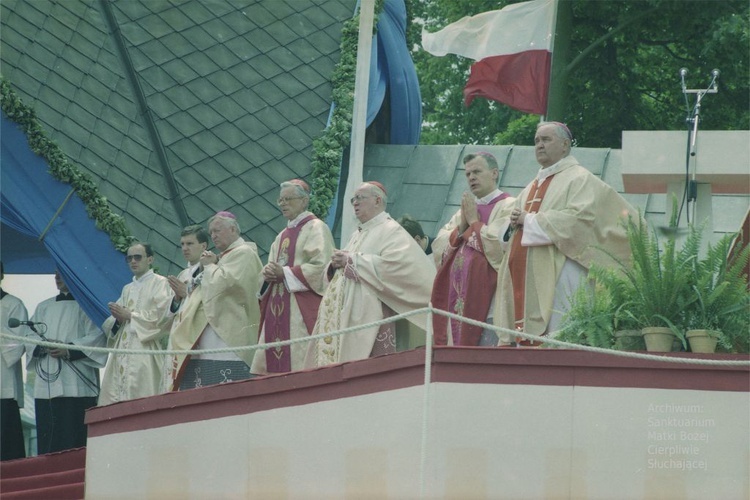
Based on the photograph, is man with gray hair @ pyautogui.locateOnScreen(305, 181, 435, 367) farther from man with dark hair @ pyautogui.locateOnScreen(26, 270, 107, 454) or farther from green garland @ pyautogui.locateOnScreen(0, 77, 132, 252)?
green garland @ pyautogui.locateOnScreen(0, 77, 132, 252)

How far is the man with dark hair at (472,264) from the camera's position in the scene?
9883mm

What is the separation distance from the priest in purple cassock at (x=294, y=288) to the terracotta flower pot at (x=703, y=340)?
11.9 feet

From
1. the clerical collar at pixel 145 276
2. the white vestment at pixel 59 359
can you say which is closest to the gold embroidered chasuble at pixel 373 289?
the clerical collar at pixel 145 276

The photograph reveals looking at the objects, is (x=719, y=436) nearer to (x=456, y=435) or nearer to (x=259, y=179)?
(x=456, y=435)

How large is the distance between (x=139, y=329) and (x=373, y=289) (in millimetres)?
2708

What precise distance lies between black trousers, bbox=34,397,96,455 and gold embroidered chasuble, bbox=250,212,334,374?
2742 millimetres

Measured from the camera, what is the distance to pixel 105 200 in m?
14.0

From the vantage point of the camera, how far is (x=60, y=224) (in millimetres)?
13844

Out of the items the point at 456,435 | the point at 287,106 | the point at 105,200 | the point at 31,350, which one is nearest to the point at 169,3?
the point at 287,106

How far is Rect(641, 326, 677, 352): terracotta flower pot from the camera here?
8078mm

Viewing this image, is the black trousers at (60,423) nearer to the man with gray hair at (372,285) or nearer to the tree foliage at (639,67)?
the man with gray hair at (372,285)

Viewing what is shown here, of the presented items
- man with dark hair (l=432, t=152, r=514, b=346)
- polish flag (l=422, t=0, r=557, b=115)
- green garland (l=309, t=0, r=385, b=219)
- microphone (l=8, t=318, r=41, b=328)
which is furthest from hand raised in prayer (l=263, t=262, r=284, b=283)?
polish flag (l=422, t=0, r=557, b=115)

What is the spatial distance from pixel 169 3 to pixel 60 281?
3.65m

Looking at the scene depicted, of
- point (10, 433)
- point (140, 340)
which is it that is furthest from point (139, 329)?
point (10, 433)
